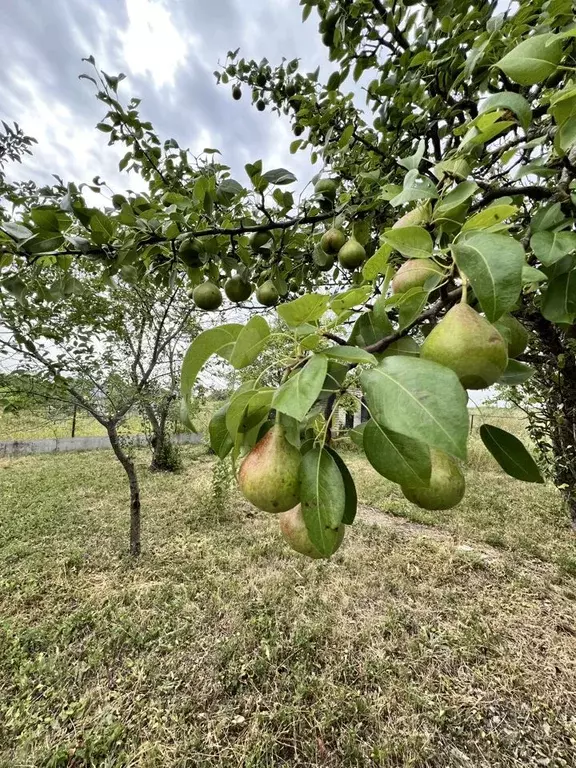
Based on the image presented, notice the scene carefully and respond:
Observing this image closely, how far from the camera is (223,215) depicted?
4.05 ft

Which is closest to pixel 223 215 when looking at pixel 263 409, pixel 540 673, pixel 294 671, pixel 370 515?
pixel 263 409

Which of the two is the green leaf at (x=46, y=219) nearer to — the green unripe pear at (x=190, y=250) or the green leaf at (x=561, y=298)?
the green unripe pear at (x=190, y=250)

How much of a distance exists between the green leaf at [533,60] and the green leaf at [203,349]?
1.72 ft

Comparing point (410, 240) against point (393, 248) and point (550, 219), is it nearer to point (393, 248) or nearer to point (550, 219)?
point (393, 248)

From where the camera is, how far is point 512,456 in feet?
1.69

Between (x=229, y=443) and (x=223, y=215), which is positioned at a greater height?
(x=223, y=215)

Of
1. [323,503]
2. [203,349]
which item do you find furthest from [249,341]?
[323,503]

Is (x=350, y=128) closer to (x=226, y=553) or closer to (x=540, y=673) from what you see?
(x=540, y=673)

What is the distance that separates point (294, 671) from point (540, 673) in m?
1.36

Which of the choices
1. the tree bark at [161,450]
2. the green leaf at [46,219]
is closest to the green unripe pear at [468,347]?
the green leaf at [46,219]

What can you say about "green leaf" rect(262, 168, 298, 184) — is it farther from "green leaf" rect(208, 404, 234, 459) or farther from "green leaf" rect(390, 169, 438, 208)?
"green leaf" rect(208, 404, 234, 459)

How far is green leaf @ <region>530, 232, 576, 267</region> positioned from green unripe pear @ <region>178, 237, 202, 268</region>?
0.83 metres

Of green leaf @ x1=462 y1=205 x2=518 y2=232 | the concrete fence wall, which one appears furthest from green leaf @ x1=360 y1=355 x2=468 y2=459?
the concrete fence wall

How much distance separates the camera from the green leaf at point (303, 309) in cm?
42
